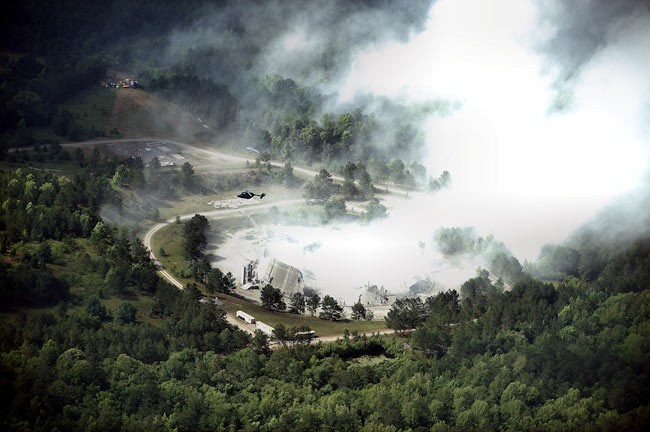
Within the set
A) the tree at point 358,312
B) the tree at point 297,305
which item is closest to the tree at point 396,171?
the tree at point 358,312

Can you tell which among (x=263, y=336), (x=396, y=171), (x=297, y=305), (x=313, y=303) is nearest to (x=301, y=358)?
(x=263, y=336)

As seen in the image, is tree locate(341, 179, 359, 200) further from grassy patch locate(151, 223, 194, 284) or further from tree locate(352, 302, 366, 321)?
tree locate(352, 302, 366, 321)

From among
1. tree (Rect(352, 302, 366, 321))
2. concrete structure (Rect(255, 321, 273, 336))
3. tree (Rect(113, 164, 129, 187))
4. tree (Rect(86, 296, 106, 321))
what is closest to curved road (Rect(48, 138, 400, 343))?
concrete structure (Rect(255, 321, 273, 336))

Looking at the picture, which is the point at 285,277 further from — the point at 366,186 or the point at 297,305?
the point at 366,186

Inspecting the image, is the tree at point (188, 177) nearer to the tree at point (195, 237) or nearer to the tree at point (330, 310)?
the tree at point (195, 237)

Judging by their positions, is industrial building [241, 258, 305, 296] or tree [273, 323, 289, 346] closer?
tree [273, 323, 289, 346]

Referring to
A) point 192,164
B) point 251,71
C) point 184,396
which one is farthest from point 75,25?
point 184,396
